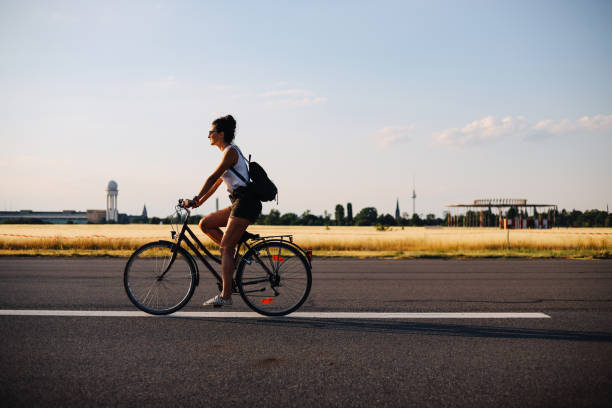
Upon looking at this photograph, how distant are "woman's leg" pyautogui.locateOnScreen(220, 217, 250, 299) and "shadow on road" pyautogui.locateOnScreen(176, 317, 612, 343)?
41 centimetres

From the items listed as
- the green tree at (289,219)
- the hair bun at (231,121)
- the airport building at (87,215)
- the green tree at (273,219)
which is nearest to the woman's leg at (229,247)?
the hair bun at (231,121)

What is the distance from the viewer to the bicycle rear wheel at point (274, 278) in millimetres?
5352

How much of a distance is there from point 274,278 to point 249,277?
30cm

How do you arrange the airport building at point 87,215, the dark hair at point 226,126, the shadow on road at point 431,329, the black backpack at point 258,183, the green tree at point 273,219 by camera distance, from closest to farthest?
the shadow on road at point 431,329 < the black backpack at point 258,183 < the dark hair at point 226,126 < the green tree at point 273,219 < the airport building at point 87,215

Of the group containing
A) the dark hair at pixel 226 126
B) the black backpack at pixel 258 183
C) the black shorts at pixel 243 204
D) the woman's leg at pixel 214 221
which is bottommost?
the woman's leg at pixel 214 221

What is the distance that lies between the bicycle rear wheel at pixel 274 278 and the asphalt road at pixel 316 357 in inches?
11.1

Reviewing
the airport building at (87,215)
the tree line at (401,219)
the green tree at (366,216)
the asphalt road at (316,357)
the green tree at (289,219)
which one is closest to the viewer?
the asphalt road at (316,357)

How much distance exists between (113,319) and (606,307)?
6.09 meters

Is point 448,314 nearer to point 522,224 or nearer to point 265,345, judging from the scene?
point 265,345

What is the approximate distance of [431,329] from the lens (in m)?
4.70

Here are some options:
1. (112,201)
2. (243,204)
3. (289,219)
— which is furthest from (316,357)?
(112,201)

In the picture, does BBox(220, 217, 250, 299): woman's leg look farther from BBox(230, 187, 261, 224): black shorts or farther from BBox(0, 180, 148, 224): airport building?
BBox(0, 180, 148, 224): airport building

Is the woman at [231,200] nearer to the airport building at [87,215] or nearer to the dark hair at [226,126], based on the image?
the dark hair at [226,126]

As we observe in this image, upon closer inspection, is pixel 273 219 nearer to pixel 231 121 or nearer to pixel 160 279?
pixel 160 279
